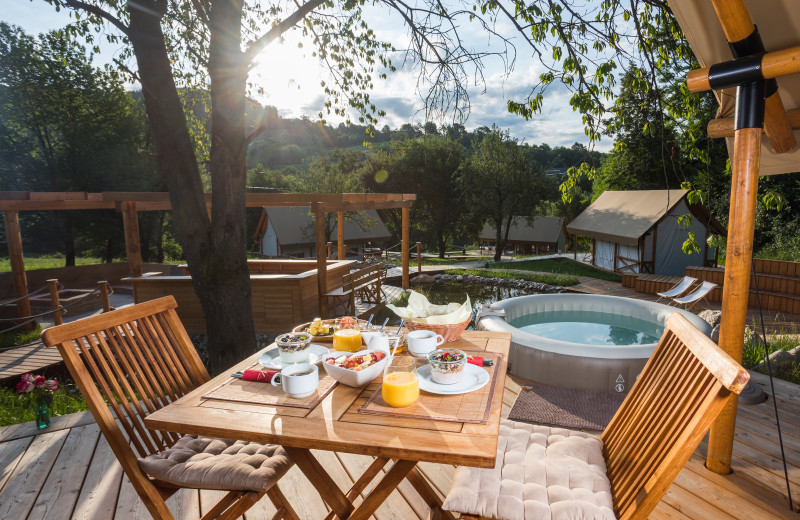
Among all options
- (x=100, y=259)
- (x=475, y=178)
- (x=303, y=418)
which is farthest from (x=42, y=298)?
(x=475, y=178)

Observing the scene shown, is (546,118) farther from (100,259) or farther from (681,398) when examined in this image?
(100,259)

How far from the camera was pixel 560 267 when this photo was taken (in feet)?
58.3

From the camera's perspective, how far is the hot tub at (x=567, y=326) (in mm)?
4289

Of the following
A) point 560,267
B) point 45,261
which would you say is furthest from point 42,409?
point 45,261

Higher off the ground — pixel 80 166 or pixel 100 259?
pixel 80 166

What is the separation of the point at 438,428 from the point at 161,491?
3.99ft

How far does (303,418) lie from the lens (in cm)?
147

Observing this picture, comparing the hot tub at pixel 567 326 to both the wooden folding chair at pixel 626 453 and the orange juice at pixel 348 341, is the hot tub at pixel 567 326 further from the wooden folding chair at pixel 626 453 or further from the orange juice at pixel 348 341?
the orange juice at pixel 348 341

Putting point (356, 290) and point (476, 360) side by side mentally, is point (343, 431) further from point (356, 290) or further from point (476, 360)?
point (356, 290)

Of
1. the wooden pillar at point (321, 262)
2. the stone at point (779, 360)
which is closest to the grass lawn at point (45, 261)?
the wooden pillar at point (321, 262)

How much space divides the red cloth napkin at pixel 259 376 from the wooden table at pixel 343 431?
0.16 metres

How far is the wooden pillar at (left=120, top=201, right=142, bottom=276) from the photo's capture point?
29.0 feet

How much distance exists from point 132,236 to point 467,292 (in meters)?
9.43

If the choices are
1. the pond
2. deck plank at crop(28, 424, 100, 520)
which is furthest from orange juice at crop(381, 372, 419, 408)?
the pond
